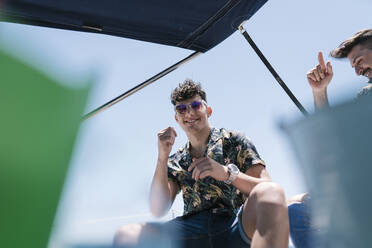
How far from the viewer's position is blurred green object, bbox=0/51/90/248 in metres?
0.37

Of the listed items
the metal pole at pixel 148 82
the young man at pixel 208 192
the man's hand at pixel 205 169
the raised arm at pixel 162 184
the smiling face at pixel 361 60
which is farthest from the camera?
the metal pole at pixel 148 82

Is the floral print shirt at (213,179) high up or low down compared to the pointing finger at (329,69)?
down

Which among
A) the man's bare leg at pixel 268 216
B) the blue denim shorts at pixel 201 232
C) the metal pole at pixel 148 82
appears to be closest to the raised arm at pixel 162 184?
the blue denim shorts at pixel 201 232

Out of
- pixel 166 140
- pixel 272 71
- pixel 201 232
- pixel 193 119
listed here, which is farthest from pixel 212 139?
pixel 272 71

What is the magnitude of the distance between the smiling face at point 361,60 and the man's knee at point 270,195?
579 millimetres

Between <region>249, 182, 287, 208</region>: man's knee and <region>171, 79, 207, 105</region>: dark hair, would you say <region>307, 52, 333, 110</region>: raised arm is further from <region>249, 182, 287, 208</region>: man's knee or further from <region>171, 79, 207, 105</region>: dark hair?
<region>171, 79, 207, 105</region>: dark hair

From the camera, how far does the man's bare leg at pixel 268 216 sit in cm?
78

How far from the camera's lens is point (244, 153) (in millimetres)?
1341

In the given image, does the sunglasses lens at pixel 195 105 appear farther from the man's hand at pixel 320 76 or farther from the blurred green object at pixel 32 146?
the blurred green object at pixel 32 146

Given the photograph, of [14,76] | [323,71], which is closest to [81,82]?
[14,76]

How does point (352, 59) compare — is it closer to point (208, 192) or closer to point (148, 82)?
point (208, 192)

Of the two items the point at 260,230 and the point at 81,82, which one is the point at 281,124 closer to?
the point at 81,82

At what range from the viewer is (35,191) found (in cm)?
38

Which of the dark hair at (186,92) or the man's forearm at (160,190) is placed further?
the dark hair at (186,92)
